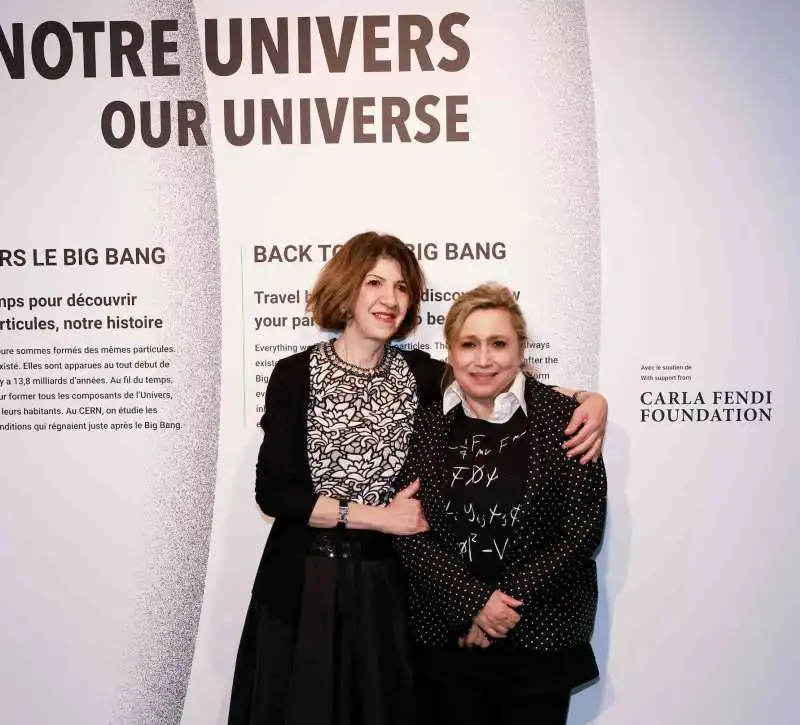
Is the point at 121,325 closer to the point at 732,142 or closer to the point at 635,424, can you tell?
the point at 635,424

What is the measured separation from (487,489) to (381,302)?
1.91 feet

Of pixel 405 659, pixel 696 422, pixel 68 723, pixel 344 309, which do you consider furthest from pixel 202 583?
pixel 696 422

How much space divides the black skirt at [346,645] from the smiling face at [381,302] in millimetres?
555

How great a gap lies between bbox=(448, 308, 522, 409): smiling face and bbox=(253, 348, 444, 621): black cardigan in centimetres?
22

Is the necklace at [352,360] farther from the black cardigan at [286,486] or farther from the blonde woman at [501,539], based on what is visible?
the blonde woman at [501,539]

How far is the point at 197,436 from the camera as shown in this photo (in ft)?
8.25

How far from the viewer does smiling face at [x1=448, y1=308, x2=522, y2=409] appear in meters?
1.88

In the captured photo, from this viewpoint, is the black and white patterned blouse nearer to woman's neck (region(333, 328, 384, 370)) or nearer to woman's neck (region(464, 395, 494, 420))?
woman's neck (region(333, 328, 384, 370))

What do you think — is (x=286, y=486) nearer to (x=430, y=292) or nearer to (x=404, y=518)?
(x=404, y=518)

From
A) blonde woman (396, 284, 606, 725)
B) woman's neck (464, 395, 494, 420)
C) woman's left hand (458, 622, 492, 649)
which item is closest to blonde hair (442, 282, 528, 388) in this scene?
blonde woman (396, 284, 606, 725)

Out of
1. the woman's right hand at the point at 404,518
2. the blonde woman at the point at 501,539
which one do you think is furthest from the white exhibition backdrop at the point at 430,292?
the woman's right hand at the point at 404,518

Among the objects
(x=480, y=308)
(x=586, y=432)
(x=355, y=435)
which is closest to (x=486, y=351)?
(x=480, y=308)

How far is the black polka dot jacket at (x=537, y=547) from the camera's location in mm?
1849

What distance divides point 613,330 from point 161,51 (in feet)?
5.68
